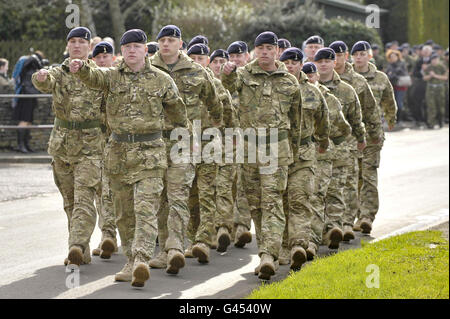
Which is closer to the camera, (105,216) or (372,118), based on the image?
(105,216)

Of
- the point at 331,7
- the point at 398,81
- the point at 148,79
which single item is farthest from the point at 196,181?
the point at 331,7

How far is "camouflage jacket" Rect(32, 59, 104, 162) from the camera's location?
925cm

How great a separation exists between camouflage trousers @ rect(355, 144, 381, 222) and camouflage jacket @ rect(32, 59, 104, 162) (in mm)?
3640

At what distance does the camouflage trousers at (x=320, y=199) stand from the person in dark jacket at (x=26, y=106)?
9918mm

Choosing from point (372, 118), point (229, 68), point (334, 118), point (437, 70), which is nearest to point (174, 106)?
point (229, 68)

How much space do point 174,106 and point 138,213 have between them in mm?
950

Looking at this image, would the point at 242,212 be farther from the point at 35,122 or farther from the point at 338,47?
the point at 35,122

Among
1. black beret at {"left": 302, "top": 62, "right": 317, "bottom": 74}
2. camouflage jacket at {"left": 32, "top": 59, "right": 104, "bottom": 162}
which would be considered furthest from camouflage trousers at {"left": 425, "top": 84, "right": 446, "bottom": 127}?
camouflage jacket at {"left": 32, "top": 59, "right": 104, "bottom": 162}

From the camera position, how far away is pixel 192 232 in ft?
33.2

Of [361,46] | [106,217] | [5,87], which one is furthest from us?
[5,87]

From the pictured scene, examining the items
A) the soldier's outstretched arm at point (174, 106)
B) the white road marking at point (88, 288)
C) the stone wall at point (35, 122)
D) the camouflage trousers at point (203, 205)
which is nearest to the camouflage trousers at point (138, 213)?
the white road marking at point (88, 288)

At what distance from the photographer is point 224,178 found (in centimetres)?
1052

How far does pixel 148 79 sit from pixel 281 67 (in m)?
1.36
